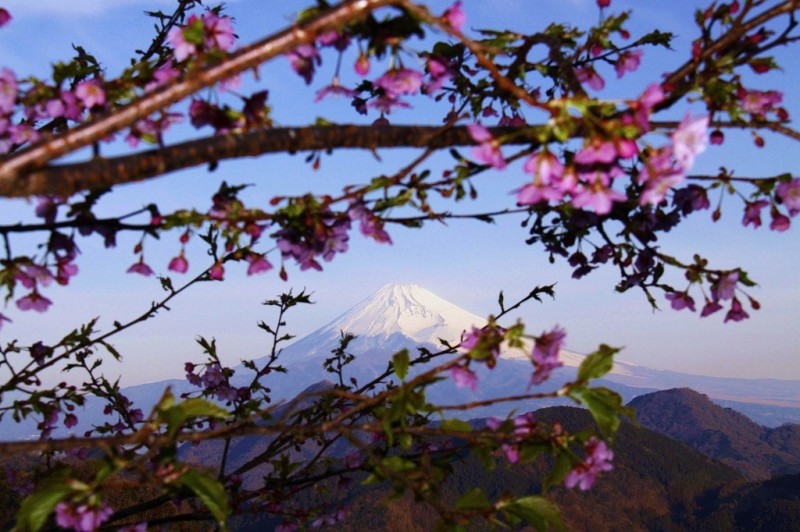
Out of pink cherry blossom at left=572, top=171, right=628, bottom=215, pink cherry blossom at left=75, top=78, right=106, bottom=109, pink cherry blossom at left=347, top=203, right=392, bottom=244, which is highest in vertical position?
pink cherry blossom at left=75, top=78, right=106, bottom=109

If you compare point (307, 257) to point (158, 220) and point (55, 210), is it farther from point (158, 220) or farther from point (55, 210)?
point (55, 210)

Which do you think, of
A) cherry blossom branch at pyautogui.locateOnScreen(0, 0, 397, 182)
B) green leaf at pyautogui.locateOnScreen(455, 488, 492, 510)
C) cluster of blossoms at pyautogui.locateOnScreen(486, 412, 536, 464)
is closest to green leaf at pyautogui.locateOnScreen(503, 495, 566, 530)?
green leaf at pyautogui.locateOnScreen(455, 488, 492, 510)

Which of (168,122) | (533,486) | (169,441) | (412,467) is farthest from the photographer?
(533,486)

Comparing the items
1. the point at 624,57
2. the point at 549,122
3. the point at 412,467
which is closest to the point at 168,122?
the point at 549,122

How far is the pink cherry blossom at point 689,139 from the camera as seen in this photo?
1807mm

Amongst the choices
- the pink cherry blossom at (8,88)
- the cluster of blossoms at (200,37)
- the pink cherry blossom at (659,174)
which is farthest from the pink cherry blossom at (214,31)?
the pink cherry blossom at (659,174)

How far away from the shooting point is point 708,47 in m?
2.27

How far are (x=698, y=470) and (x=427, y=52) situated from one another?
113 ft

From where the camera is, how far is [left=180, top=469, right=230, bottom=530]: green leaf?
1717 millimetres

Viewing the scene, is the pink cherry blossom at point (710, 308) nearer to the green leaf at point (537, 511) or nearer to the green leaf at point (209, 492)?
the green leaf at point (537, 511)

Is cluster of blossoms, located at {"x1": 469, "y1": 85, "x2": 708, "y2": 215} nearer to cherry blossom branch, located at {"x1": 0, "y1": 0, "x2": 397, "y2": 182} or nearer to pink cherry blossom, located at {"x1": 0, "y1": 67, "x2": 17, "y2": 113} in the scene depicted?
cherry blossom branch, located at {"x1": 0, "y1": 0, "x2": 397, "y2": 182}

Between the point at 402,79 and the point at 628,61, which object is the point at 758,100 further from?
the point at 402,79

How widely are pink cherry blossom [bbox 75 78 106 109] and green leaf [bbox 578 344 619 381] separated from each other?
1993 millimetres

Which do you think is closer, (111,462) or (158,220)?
(111,462)
